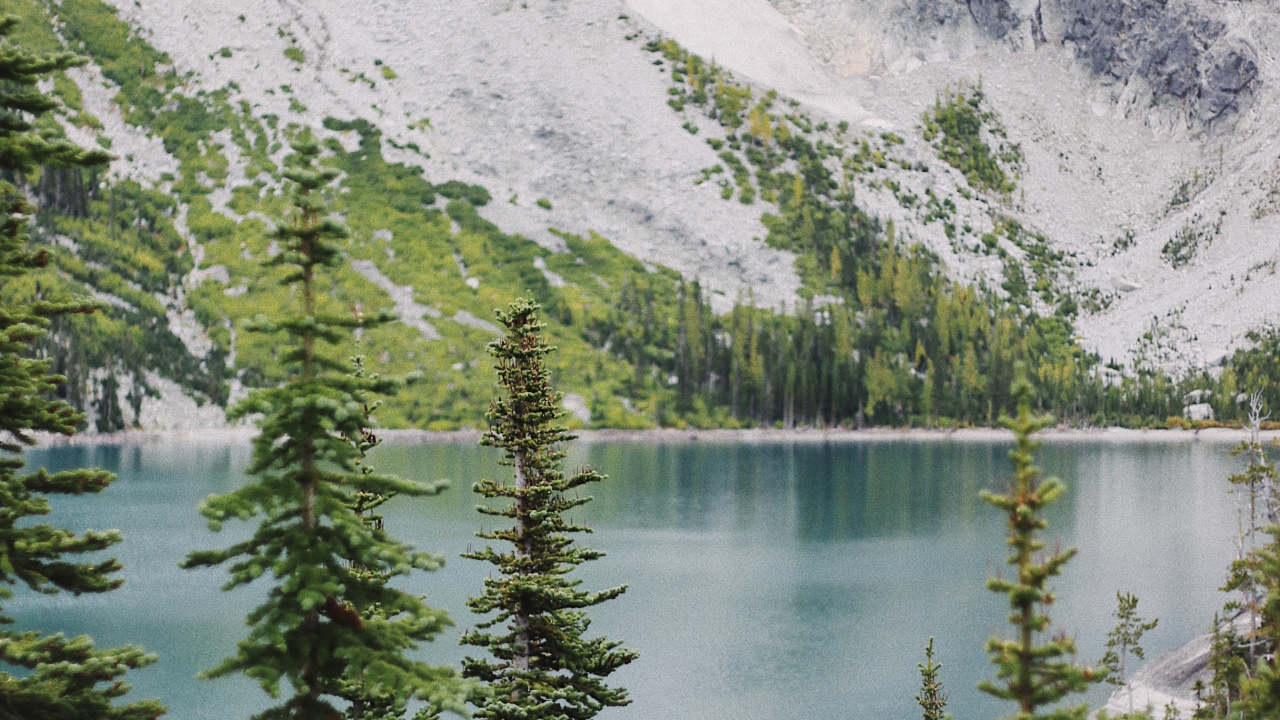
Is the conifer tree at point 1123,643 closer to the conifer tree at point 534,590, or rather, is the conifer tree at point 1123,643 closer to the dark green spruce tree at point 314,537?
the conifer tree at point 534,590

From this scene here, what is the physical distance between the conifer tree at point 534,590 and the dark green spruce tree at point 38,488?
27.8 feet

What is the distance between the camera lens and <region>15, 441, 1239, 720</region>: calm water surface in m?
59.8

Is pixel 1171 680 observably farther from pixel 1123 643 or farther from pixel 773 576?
pixel 773 576

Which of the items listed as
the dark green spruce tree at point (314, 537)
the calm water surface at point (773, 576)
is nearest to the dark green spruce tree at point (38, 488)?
Answer: the dark green spruce tree at point (314, 537)

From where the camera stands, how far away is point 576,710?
23.4 metres

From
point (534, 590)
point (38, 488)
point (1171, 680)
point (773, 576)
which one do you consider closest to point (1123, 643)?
point (1171, 680)

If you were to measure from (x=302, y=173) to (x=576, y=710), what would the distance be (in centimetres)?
1389

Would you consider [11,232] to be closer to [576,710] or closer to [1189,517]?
[576,710]

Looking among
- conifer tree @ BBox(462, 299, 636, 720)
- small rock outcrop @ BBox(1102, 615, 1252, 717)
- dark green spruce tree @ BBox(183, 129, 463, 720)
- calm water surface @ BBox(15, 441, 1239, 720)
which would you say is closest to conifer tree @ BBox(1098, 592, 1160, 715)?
small rock outcrop @ BBox(1102, 615, 1252, 717)

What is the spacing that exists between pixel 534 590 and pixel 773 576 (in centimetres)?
6733

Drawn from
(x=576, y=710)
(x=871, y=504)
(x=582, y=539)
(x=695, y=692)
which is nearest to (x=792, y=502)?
(x=871, y=504)

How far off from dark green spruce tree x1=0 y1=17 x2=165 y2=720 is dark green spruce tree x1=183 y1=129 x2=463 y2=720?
2605 millimetres

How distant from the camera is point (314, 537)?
13180 millimetres

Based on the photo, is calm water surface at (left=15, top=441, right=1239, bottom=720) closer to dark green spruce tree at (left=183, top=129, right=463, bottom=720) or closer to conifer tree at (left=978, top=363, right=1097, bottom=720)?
conifer tree at (left=978, top=363, right=1097, bottom=720)
